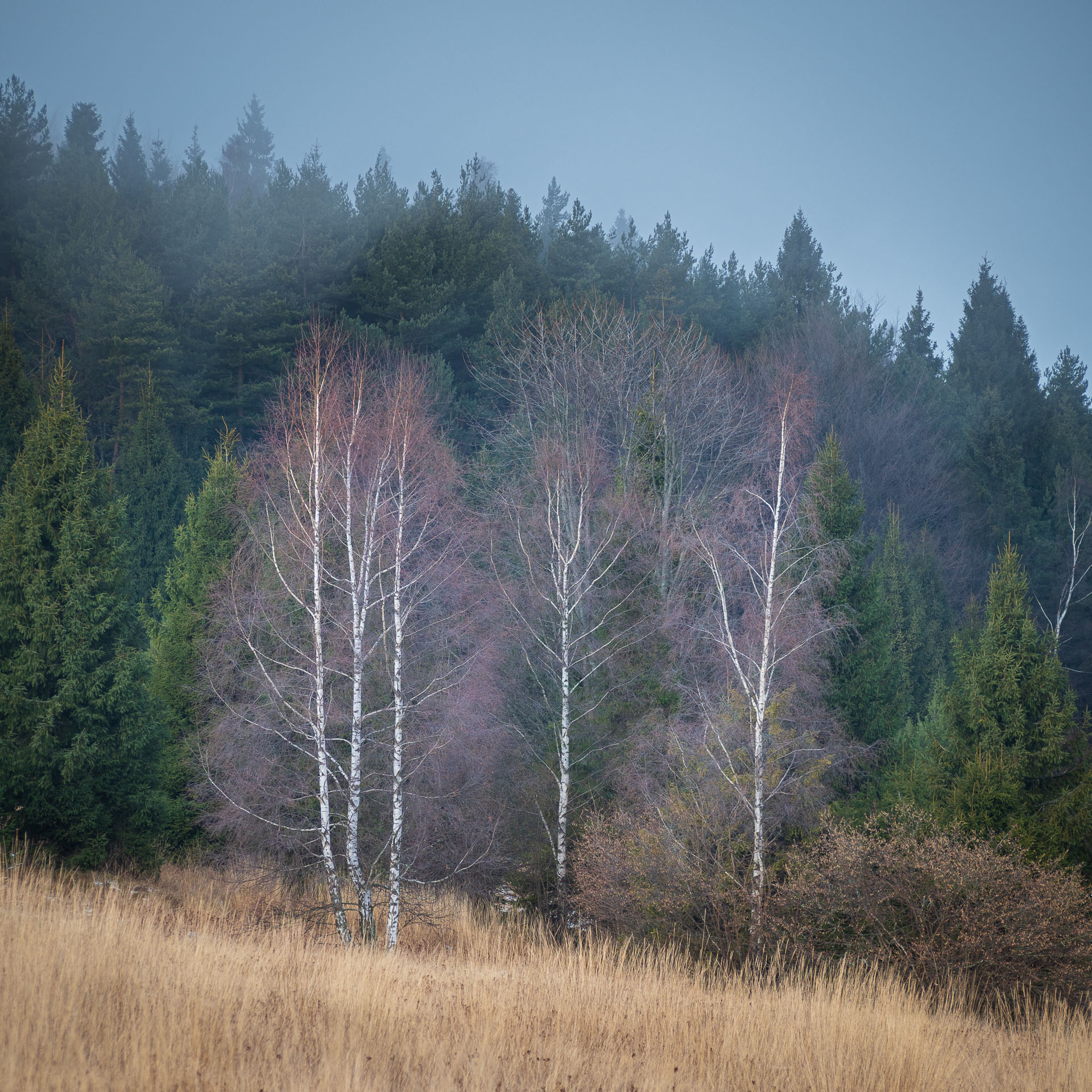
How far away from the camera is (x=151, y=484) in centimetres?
2828

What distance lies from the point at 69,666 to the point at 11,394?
1418 cm

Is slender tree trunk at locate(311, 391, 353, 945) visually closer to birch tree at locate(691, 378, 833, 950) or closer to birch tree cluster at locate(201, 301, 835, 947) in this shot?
birch tree cluster at locate(201, 301, 835, 947)

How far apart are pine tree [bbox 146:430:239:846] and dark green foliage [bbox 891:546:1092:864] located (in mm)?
14682

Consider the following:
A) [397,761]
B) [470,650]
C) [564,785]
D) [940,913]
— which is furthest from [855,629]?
[397,761]

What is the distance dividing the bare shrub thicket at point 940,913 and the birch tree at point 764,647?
747mm

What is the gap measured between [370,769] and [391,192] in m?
29.1

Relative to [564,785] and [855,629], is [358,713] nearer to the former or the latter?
[564,785]

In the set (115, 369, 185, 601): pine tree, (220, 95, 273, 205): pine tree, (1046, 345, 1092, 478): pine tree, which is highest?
(220, 95, 273, 205): pine tree

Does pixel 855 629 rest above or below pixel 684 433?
below

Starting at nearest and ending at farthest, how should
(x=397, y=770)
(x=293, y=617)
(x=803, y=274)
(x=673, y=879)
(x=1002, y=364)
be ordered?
(x=673, y=879)
(x=397, y=770)
(x=293, y=617)
(x=1002, y=364)
(x=803, y=274)

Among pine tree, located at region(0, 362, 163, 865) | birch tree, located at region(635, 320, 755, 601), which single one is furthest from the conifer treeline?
birch tree, located at region(635, 320, 755, 601)

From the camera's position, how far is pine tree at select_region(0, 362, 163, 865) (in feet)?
46.2

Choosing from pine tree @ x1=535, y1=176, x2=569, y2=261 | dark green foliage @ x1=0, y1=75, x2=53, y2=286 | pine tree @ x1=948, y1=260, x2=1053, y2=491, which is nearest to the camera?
dark green foliage @ x1=0, y1=75, x2=53, y2=286

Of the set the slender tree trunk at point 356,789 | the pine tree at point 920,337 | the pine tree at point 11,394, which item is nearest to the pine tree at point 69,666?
the slender tree trunk at point 356,789
